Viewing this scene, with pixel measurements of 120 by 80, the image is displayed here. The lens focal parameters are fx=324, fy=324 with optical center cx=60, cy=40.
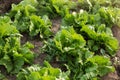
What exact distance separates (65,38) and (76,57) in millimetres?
361

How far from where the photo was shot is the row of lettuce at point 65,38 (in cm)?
503

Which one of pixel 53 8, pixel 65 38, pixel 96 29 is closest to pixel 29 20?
pixel 53 8

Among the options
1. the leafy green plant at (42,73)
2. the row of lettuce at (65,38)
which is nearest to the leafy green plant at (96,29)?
the row of lettuce at (65,38)

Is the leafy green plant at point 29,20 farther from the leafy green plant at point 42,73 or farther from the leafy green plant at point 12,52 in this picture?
the leafy green plant at point 42,73

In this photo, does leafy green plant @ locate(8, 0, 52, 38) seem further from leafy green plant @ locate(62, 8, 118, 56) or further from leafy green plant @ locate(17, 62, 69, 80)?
leafy green plant @ locate(17, 62, 69, 80)

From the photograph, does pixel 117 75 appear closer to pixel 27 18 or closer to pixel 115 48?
pixel 115 48

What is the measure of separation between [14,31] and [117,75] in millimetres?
1869

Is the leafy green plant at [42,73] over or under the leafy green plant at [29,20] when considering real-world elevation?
under

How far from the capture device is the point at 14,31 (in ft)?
18.0

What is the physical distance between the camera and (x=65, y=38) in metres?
5.30

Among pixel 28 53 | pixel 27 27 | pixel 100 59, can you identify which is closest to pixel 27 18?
pixel 27 27

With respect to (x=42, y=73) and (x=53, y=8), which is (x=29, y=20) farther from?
(x=42, y=73)

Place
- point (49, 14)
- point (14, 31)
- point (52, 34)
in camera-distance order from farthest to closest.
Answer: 1. point (49, 14)
2. point (52, 34)
3. point (14, 31)

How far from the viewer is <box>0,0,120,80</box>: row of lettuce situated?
16.5 ft
